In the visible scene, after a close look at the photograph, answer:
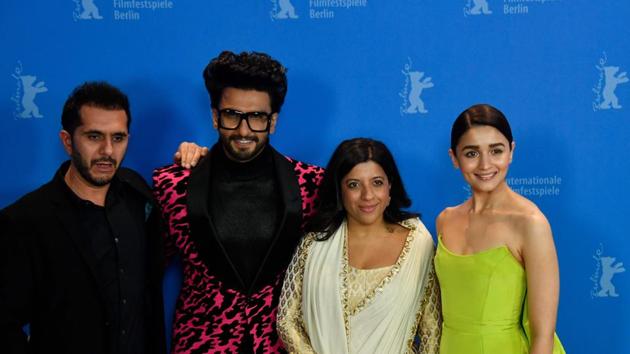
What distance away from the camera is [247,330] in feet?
7.16

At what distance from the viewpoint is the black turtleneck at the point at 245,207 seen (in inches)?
85.5

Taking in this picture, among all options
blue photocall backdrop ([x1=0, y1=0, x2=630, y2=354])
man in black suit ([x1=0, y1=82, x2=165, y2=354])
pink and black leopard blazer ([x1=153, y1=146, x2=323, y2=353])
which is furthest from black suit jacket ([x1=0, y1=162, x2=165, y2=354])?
blue photocall backdrop ([x1=0, y1=0, x2=630, y2=354])

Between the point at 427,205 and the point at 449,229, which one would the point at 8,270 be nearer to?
the point at 449,229

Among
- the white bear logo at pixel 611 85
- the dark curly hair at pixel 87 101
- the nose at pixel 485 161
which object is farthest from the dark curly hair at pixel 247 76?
the white bear logo at pixel 611 85

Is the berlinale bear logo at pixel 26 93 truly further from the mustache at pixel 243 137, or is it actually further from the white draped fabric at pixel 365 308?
the white draped fabric at pixel 365 308

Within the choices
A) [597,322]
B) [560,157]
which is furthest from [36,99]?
[597,322]

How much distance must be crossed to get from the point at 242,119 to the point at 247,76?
0.14 meters

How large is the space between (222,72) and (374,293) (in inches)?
33.9

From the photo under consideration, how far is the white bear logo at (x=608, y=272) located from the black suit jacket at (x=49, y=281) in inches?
71.9

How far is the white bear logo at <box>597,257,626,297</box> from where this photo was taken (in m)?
2.58

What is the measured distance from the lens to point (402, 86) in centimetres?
253

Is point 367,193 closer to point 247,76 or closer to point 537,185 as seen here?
point 247,76

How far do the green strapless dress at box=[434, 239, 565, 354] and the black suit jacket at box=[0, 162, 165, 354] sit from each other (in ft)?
3.39

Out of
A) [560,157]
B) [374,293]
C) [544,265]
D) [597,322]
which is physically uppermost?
[560,157]
